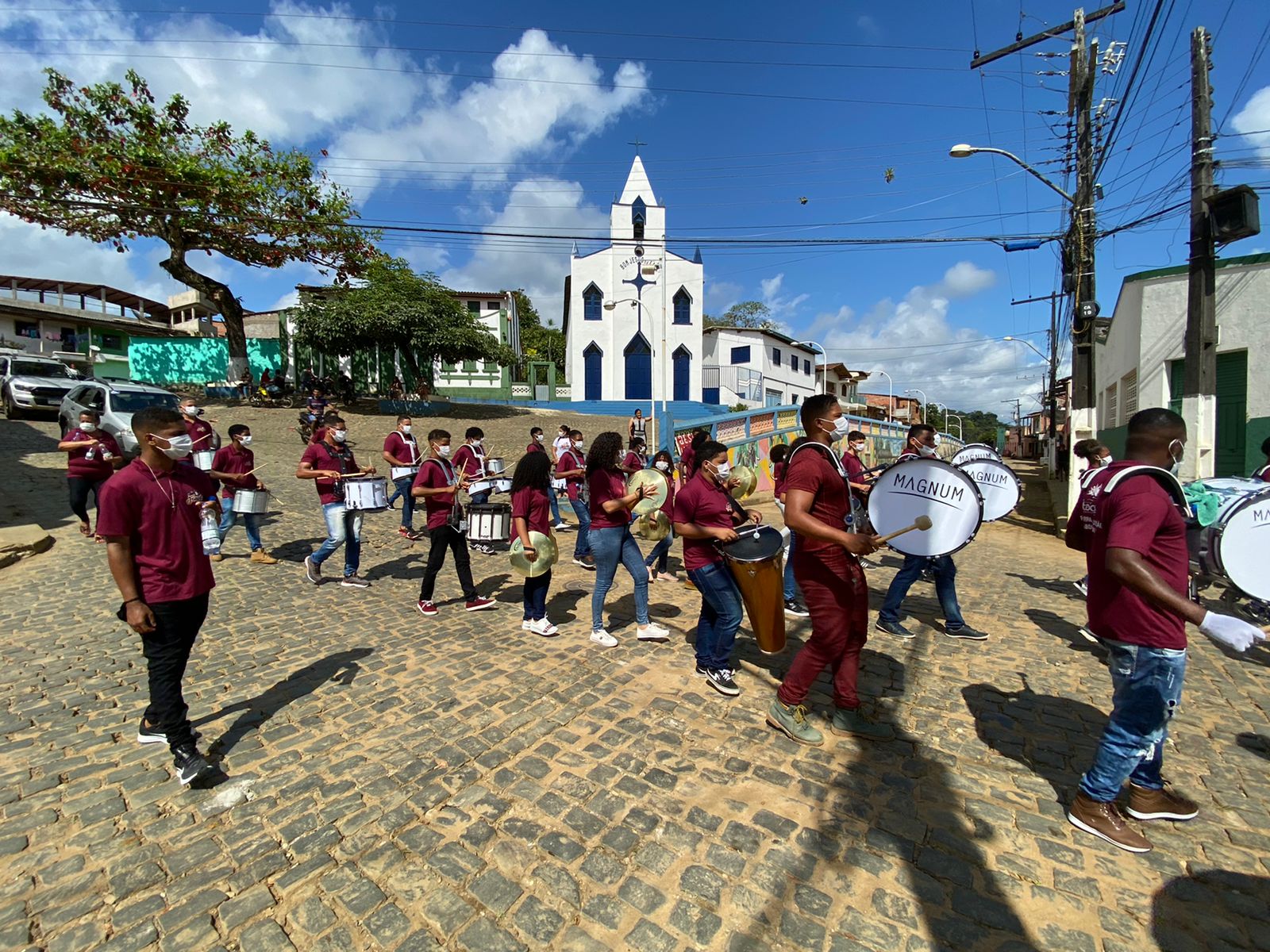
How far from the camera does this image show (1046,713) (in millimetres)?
4055

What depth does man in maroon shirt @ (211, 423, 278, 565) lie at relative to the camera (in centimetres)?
721

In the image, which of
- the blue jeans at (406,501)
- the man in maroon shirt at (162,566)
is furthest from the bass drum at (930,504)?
the blue jeans at (406,501)

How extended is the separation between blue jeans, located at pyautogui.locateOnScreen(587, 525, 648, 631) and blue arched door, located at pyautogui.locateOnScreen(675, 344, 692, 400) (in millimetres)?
28798

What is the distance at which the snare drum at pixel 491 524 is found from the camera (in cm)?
566

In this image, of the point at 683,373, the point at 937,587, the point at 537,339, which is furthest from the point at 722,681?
the point at 537,339

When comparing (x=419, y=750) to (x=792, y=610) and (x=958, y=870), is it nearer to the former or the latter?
(x=958, y=870)

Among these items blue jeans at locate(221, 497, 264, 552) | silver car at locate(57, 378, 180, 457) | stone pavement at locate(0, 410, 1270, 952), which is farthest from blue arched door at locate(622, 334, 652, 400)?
stone pavement at locate(0, 410, 1270, 952)

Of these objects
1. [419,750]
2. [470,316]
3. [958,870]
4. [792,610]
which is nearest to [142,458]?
[419,750]

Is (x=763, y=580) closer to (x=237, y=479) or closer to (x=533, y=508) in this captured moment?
(x=533, y=508)

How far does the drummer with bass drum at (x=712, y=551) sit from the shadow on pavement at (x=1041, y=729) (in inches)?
67.0

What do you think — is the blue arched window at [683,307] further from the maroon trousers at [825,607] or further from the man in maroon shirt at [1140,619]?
the man in maroon shirt at [1140,619]

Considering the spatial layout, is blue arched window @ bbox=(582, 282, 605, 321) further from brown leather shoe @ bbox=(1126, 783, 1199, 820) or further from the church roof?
brown leather shoe @ bbox=(1126, 783, 1199, 820)

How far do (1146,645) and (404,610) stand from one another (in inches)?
238

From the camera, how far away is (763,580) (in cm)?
387
